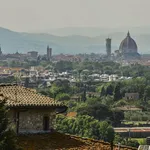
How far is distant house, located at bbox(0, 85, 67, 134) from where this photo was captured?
40.1 feet

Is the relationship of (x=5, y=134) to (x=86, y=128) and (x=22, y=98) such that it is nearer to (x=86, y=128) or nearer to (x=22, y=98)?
(x=22, y=98)

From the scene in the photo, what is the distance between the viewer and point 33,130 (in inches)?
492

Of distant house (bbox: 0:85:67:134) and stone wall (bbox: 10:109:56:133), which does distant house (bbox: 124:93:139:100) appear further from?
stone wall (bbox: 10:109:56:133)

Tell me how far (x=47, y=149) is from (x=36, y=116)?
1.03 meters

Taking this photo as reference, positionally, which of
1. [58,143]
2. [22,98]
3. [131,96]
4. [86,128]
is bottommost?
[131,96]

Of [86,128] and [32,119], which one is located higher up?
[32,119]

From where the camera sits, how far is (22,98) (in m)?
12.7

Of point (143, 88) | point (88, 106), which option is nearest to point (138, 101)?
point (143, 88)

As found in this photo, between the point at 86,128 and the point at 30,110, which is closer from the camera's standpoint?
the point at 30,110

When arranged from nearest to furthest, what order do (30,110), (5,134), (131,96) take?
(5,134)
(30,110)
(131,96)

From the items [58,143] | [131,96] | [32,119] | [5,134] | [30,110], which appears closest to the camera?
[5,134]

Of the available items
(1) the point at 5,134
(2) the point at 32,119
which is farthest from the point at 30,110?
(1) the point at 5,134

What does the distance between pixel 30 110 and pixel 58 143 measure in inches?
Answer: 30.6

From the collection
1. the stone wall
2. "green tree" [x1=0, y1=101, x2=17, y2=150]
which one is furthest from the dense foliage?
"green tree" [x1=0, y1=101, x2=17, y2=150]
